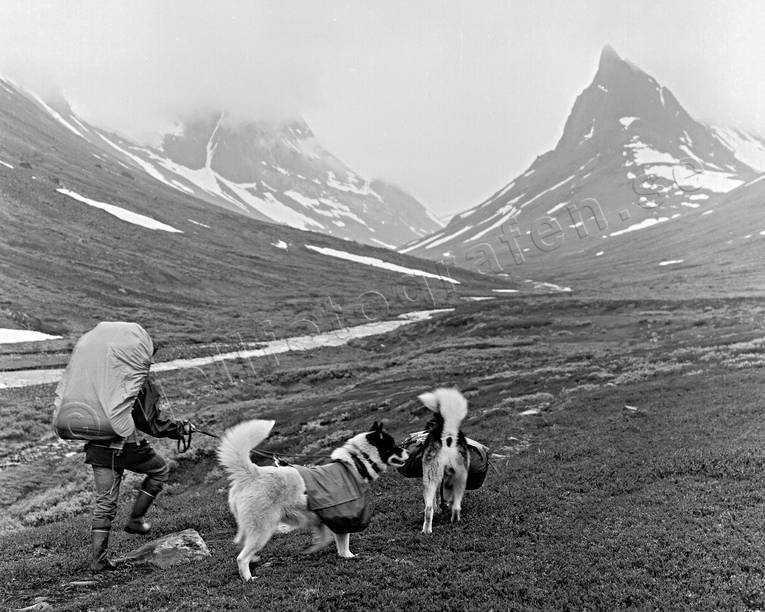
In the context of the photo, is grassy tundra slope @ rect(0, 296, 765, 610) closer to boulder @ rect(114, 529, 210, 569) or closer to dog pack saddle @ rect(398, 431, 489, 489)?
boulder @ rect(114, 529, 210, 569)

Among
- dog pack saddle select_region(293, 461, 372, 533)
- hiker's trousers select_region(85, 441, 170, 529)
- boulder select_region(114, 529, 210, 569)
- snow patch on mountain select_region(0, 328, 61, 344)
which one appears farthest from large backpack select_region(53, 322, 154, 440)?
snow patch on mountain select_region(0, 328, 61, 344)

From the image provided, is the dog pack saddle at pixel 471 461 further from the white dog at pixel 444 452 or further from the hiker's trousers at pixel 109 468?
the hiker's trousers at pixel 109 468

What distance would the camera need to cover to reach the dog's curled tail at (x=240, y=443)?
851 cm

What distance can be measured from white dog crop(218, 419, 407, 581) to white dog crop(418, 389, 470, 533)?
5.48 ft

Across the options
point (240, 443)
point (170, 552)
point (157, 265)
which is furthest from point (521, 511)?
point (157, 265)

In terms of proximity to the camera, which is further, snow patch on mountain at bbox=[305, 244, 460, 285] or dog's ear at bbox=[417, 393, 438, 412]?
snow patch on mountain at bbox=[305, 244, 460, 285]

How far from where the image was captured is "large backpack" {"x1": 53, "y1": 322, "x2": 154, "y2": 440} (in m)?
8.79

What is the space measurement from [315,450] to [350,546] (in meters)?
11.3

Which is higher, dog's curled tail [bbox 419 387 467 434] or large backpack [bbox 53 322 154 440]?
large backpack [bbox 53 322 154 440]

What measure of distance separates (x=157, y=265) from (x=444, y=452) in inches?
3875

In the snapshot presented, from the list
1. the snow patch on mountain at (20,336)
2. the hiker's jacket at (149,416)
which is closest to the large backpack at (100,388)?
the hiker's jacket at (149,416)

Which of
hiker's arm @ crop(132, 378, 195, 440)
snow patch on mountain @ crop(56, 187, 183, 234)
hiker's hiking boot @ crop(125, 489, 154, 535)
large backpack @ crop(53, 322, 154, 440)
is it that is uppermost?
snow patch on mountain @ crop(56, 187, 183, 234)

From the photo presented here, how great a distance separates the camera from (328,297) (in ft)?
340

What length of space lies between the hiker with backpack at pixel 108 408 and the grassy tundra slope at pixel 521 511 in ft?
5.50
